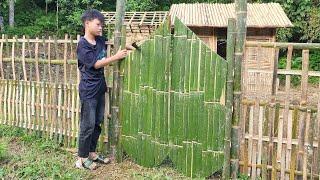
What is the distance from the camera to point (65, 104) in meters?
5.89

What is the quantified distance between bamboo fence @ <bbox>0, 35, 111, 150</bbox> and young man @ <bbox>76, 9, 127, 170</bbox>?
0.96ft

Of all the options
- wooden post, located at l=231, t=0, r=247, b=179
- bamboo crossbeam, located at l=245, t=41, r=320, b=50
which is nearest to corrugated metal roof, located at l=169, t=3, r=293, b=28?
wooden post, located at l=231, t=0, r=247, b=179

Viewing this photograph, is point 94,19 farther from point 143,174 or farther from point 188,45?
point 143,174

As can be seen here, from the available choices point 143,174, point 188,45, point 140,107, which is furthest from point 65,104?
point 188,45

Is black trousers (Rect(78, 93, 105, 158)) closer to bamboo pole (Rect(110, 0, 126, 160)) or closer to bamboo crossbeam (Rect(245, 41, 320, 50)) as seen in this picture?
bamboo pole (Rect(110, 0, 126, 160))

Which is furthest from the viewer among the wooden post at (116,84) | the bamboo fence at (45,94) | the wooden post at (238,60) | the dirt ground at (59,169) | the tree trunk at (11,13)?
the tree trunk at (11,13)

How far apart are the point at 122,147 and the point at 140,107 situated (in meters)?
0.64

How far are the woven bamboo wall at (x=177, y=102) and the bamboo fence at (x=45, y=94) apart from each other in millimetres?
559

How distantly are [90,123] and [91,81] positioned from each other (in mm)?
542

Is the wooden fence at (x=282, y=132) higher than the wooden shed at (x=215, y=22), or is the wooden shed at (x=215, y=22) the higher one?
the wooden shed at (x=215, y=22)

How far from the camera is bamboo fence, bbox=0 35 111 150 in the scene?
5816 millimetres

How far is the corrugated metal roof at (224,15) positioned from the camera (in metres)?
14.2

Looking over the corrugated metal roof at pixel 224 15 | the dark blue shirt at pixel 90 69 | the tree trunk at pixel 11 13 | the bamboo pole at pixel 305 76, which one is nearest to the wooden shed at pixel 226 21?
the corrugated metal roof at pixel 224 15

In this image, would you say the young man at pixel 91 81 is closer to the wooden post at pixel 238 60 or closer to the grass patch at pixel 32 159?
the grass patch at pixel 32 159
